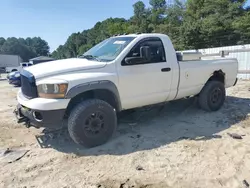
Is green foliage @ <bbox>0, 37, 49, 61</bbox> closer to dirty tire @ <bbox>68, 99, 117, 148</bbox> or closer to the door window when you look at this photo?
the door window

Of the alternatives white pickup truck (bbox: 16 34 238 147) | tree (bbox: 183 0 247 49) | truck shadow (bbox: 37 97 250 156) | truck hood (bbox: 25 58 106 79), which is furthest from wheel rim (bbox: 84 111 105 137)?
tree (bbox: 183 0 247 49)

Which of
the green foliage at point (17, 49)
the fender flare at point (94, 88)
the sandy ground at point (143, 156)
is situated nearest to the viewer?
the sandy ground at point (143, 156)

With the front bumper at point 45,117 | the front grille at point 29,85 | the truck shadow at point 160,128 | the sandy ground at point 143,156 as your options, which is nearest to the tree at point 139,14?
the truck shadow at point 160,128

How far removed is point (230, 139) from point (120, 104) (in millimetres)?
2178

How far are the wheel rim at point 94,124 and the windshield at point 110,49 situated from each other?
3.63 feet

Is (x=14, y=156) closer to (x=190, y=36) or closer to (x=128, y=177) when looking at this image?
(x=128, y=177)

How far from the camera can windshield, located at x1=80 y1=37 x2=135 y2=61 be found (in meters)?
4.81

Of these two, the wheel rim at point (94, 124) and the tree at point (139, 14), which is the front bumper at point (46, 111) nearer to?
the wheel rim at point (94, 124)

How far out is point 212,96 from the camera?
638cm

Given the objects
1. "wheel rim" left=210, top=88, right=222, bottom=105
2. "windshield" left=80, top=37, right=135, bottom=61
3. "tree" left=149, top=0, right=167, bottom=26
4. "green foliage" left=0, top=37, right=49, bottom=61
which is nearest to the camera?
"windshield" left=80, top=37, right=135, bottom=61

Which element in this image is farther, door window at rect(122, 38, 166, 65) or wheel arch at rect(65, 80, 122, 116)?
door window at rect(122, 38, 166, 65)

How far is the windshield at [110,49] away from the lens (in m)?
4.81

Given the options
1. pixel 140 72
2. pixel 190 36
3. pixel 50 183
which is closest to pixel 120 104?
pixel 140 72

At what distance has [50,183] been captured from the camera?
3.34m
